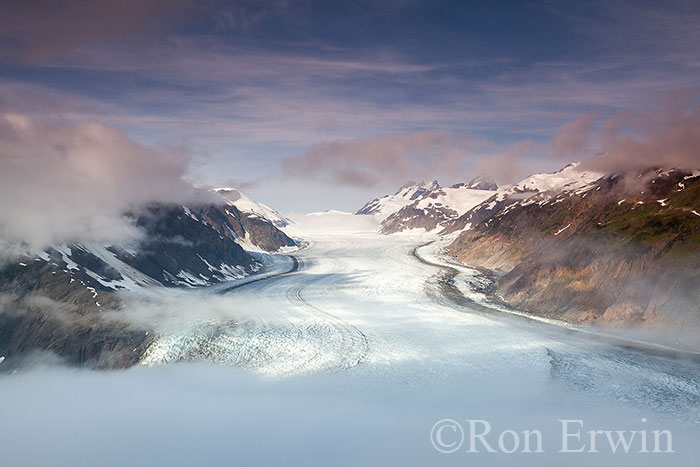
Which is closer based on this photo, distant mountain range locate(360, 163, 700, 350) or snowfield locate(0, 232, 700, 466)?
snowfield locate(0, 232, 700, 466)

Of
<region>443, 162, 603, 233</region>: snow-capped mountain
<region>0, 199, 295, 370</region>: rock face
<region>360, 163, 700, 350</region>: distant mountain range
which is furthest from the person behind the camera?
<region>443, 162, 603, 233</region>: snow-capped mountain

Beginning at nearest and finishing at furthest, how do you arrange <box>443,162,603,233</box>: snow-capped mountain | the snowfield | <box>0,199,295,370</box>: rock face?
the snowfield, <box>0,199,295,370</box>: rock face, <box>443,162,603,233</box>: snow-capped mountain

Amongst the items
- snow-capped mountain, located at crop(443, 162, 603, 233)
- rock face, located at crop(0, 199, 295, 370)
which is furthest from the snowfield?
snow-capped mountain, located at crop(443, 162, 603, 233)

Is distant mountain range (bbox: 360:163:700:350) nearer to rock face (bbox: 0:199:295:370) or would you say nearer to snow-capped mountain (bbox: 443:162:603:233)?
snow-capped mountain (bbox: 443:162:603:233)

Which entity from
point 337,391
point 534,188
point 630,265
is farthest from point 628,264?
point 534,188

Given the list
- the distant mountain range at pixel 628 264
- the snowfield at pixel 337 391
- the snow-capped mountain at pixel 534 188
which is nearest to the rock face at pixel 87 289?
the snowfield at pixel 337 391

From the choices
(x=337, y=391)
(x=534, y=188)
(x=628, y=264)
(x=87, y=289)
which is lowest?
(x=534, y=188)

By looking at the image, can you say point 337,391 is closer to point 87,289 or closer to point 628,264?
point 87,289

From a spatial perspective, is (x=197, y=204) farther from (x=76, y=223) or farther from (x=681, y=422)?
(x=681, y=422)
